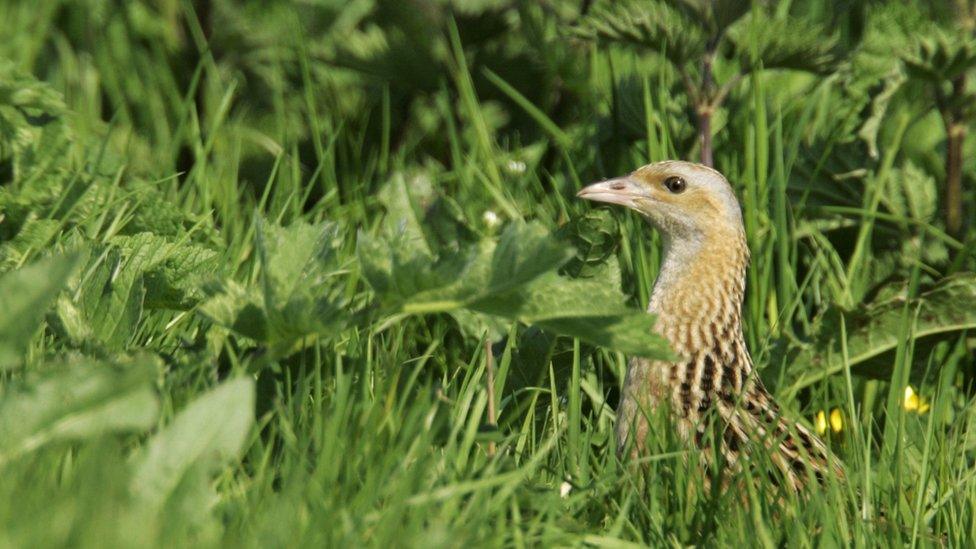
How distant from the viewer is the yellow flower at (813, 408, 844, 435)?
4107mm

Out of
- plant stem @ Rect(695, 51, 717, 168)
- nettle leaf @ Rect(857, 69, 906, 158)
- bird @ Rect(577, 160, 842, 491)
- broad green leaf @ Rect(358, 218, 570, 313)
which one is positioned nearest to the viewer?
broad green leaf @ Rect(358, 218, 570, 313)

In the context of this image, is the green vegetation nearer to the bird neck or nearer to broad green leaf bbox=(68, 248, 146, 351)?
broad green leaf bbox=(68, 248, 146, 351)

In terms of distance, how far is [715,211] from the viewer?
166 inches

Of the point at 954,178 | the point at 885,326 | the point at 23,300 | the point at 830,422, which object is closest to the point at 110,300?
the point at 23,300

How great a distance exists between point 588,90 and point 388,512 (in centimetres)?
315

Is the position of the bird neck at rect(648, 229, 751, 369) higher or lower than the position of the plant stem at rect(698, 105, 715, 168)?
lower

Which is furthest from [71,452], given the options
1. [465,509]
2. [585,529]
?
[585,529]

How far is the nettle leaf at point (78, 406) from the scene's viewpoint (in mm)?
2520

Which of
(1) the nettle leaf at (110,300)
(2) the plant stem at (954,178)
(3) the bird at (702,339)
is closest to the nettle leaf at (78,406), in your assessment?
(1) the nettle leaf at (110,300)

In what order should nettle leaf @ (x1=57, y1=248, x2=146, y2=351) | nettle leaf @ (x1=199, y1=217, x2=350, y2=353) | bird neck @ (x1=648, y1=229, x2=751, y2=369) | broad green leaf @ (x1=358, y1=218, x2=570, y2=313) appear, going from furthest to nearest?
bird neck @ (x1=648, y1=229, x2=751, y2=369)
nettle leaf @ (x1=57, y1=248, x2=146, y2=351)
nettle leaf @ (x1=199, y1=217, x2=350, y2=353)
broad green leaf @ (x1=358, y1=218, x2=570, y2=313)

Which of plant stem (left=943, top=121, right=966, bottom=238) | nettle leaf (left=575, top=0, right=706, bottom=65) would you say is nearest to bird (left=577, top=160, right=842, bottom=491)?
nettle leaf (left=575, top=0, right=706, bottom=65)

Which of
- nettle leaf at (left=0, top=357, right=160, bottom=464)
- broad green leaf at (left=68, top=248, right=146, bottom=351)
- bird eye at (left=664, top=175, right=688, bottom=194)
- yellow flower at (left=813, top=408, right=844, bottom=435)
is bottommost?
yellow flower at (left=813, top=408, right=844, bottom=435)

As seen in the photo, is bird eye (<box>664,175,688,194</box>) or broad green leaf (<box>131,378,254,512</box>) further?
bird eye (<box>664,175,688,194</box>)

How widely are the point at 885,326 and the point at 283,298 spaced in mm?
2032
